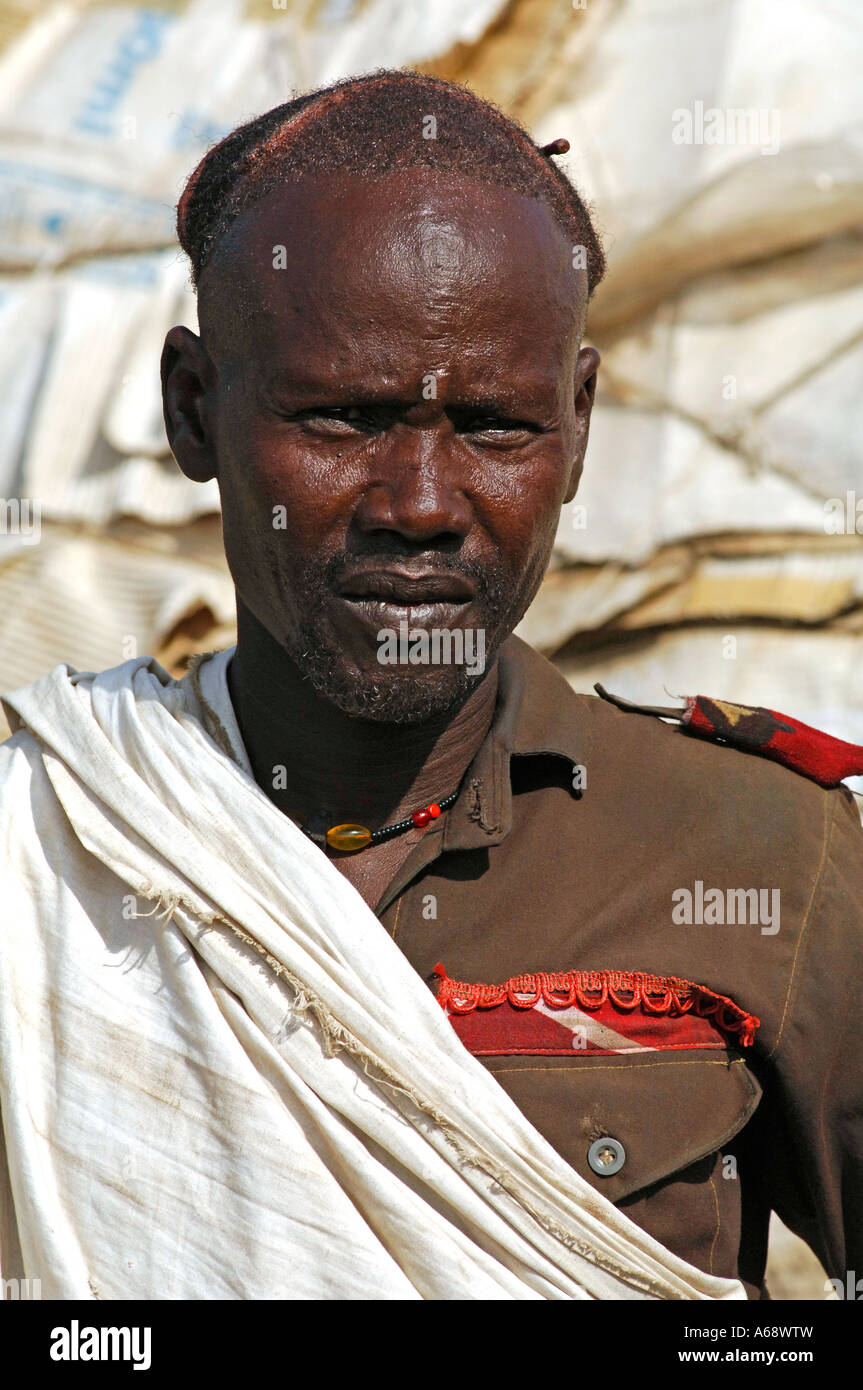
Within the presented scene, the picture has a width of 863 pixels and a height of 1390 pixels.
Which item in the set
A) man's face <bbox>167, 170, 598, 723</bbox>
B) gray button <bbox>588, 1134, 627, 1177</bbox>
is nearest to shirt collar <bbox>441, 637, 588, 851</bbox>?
man's face <bbox>167, 170, 598, 723</bbox>

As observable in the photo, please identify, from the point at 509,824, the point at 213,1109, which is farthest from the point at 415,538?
the point at 213,1109

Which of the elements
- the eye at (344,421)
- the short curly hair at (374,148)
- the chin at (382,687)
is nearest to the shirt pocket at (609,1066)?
the chin at (382,687)

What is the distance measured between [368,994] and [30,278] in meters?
4.95

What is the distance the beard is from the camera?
172 centimetres

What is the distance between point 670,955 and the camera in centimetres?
180

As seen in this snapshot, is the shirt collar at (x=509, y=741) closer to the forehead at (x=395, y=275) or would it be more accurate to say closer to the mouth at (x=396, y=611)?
the mouth at (x=396, y=611)

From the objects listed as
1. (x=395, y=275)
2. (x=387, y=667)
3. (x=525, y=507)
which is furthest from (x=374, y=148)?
(x=387, y=667)

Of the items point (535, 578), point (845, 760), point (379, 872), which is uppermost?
point (535, 578)

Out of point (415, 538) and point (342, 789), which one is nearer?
point (415, 538)

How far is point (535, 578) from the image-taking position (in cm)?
181

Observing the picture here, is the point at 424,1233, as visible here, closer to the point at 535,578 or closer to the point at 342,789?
the point at 342,789

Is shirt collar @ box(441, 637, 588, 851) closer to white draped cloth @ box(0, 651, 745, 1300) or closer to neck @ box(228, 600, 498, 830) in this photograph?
neck @ box(228, 600, 498, 830)

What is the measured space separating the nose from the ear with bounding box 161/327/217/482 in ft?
1.02

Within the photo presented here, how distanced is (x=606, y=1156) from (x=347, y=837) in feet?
1.52
